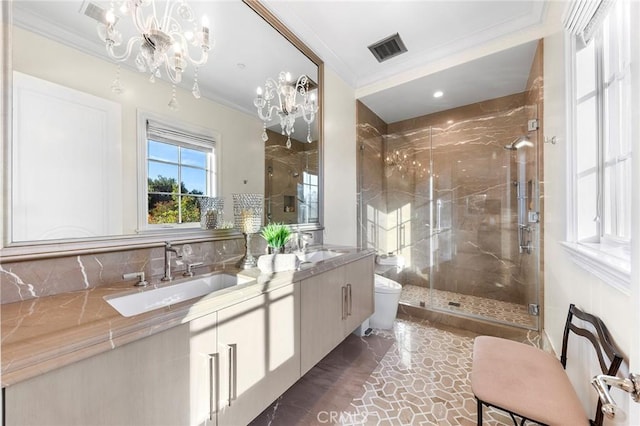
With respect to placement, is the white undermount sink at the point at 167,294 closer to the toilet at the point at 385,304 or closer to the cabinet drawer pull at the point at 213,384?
the cabinet drawer pull at the point at 213,384

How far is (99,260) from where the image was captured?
1064 millimetres

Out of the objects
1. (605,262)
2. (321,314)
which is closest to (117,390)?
(321,314)

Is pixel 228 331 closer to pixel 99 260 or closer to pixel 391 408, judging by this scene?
pixel 99 260

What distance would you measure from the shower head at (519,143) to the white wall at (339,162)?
1.70 metres

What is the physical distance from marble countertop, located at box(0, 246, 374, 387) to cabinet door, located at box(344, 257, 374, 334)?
3.16 ft

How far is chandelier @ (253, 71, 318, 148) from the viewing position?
181 cm

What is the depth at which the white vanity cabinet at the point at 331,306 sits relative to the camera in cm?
141

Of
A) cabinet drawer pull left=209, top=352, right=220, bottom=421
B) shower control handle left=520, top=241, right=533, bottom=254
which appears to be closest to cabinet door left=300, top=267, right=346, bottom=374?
cabinet drawer pull left=209, top=352, right=220, bottom=421

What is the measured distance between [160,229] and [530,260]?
121 inches

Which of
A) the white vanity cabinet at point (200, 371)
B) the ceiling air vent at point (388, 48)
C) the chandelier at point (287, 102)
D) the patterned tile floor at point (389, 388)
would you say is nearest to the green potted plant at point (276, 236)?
the white vanity cabinet at point (200, 371)

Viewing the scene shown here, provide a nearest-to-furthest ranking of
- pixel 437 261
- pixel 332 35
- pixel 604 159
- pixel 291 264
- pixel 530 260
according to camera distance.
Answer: pixel 604 159, pixel 291 264, pixel 332 35, pixel 530 260, pixel 437 261

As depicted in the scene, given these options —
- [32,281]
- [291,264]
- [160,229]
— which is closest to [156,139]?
[160,229]

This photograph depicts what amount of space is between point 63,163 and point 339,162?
2044 millimetres

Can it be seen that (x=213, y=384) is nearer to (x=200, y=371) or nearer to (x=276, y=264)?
(x=200, y=371)
